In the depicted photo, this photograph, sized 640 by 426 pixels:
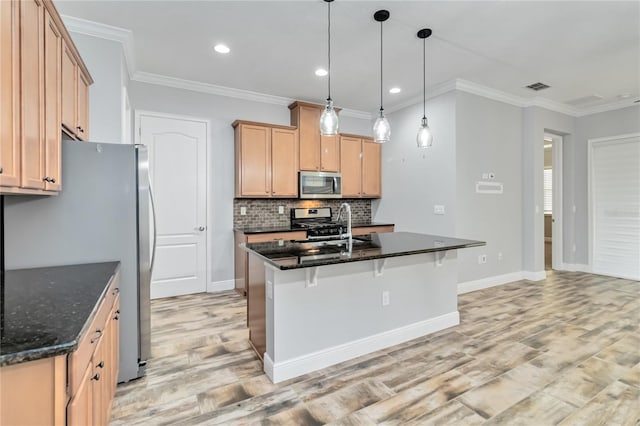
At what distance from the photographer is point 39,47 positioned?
1.63 m

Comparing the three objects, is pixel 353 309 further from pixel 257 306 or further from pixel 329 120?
pixel 329 120

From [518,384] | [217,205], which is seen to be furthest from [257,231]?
[518,384]

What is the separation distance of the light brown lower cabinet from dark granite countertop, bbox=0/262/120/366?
0.05 metres

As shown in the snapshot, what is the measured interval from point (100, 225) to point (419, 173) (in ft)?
13.8

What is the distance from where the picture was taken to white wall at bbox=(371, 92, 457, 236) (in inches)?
175

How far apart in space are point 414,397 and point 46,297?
84.8 inches

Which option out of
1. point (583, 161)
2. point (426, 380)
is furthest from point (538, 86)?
point (426, 380)

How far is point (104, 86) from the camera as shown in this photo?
298 cm

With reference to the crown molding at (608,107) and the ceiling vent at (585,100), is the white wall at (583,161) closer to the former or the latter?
the crown molding at (608,107)

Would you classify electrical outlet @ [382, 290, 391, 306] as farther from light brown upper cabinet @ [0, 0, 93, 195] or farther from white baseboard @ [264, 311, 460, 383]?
light brown upper cabinet @ [0, 0, 93, 195]

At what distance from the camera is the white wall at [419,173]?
4441 millimetres

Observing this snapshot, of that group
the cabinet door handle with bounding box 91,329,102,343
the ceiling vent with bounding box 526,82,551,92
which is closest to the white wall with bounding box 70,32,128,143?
the cabinet door handle with bounding box 91,329,102,343

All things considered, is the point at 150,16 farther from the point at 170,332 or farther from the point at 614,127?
the point at 614,127

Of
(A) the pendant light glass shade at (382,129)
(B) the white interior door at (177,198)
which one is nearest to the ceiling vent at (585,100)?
(A) the pendant light glass shade at (382,129)
